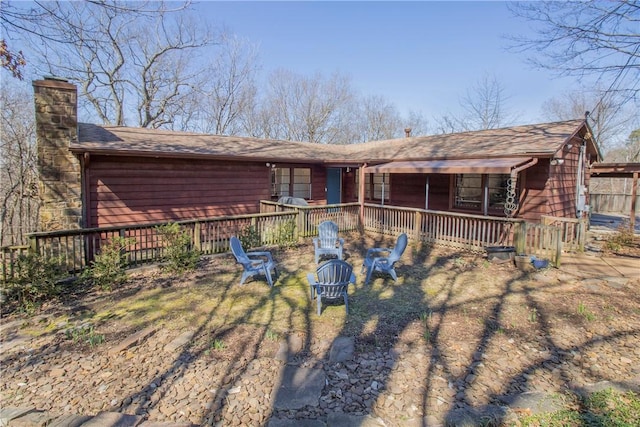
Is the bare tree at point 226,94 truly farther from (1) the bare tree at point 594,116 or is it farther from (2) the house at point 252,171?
(1) the bare tree at point 594,116

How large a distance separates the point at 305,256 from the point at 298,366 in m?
4.92

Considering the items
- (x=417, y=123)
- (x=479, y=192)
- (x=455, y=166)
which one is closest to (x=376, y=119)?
(x=417, y=123)

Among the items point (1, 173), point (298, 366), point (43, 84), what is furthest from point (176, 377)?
point (1, 173)

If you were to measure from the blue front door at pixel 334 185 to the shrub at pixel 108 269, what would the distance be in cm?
923

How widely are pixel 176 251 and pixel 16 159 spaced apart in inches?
531

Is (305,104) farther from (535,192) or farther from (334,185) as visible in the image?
(535,192)

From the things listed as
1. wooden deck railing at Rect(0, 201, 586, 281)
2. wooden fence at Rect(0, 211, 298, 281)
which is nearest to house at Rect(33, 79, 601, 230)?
wooden deck railing at Rect(0, 201, 586, 281)

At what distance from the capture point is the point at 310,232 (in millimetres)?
10328

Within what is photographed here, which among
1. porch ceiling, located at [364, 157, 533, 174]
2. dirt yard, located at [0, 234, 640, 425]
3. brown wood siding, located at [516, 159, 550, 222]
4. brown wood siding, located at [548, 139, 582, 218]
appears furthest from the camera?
brown wood siding, located at [548, 139, 582, 218]

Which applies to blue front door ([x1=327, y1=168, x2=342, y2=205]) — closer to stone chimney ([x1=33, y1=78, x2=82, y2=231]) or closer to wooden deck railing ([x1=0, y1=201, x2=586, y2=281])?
wooden deck railing ([x1=0, y1=201, x2=586, y2=281])

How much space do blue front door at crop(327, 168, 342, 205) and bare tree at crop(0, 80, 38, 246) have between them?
11691mm

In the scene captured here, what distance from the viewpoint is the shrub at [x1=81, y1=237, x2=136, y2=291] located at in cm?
610

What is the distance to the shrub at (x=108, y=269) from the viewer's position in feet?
20.0

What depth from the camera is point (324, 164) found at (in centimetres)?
1340
